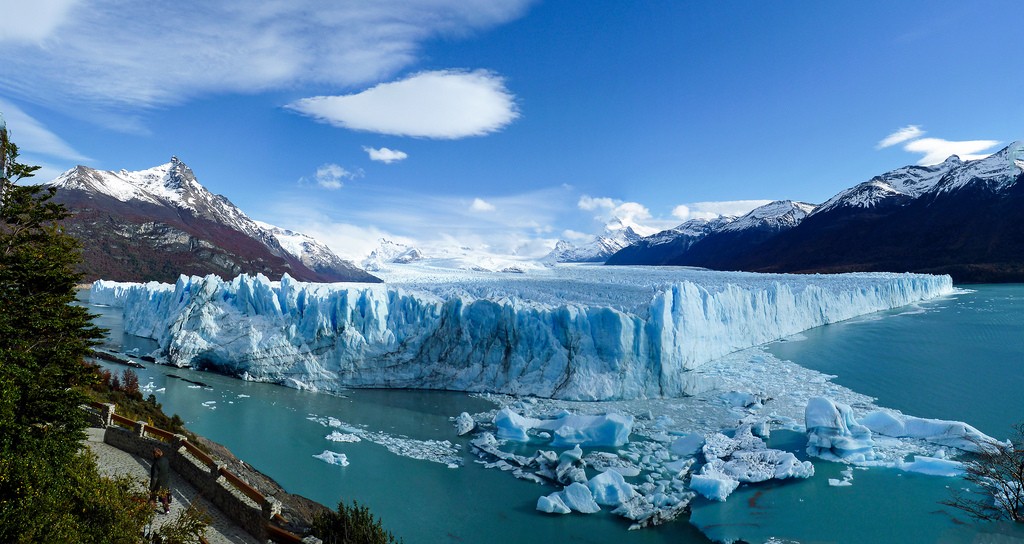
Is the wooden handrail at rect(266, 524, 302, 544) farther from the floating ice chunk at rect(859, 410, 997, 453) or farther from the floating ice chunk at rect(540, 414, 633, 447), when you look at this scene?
the floating ice chunk at rect(859, 410, 997, 453)

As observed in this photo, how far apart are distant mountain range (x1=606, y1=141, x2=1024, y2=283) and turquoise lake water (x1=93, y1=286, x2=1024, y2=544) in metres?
42.8

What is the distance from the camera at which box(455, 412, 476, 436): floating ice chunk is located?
1465cm

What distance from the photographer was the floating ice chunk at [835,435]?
12.1m

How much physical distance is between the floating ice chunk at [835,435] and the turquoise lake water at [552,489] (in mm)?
454

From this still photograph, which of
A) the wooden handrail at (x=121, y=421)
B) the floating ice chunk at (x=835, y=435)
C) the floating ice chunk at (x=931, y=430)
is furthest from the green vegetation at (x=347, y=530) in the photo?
the floating ice chunk at (x=931, y=430)

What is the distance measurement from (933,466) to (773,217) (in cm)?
11155

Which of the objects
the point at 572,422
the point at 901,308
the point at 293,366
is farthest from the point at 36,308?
the point at 901,308

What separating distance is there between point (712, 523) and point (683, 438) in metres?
3.49

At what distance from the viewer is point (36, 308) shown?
8.23 m

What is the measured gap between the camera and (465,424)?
14.8 meters

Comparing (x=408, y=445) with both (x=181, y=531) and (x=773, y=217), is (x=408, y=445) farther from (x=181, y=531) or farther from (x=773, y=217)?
(x=773, y=217)

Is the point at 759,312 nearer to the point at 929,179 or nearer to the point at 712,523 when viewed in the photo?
the point at 712,523

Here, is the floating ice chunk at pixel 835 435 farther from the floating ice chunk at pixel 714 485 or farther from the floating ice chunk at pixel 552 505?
the floating ice chunk at pixel 552 505

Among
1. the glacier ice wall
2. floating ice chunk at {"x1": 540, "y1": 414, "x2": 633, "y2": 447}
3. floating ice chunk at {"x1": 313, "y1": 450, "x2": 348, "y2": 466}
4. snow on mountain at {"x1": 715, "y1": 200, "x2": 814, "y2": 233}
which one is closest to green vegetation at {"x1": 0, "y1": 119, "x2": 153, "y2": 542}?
floating ice chunk at {"x1": 313, "y1": 450, "x2": 348, "y2": 466}
